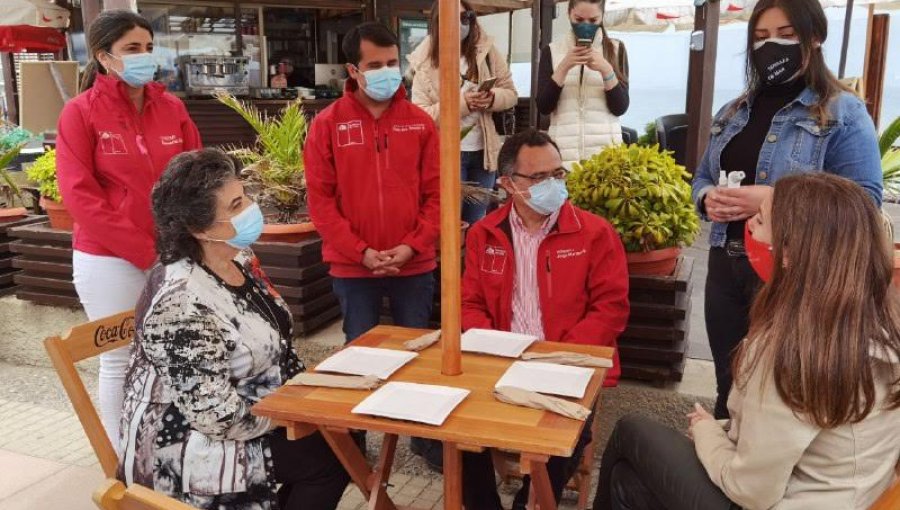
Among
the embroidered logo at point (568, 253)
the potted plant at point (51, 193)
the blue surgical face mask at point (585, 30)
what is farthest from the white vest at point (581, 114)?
the potted plant at point (51, 193)

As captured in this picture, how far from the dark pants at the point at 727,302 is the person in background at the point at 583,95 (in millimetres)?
1124

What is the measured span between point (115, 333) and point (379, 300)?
1.11 metres

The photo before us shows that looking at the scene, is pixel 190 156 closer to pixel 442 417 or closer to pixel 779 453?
pixel 442 417

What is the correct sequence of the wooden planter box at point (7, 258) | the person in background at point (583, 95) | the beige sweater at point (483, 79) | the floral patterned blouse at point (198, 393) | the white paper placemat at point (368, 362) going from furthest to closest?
the wooden planter box at point (7, 258) → the beige sweater at point (483, 79) → the person in background at point (583, 95) → the white paper placemat at point (368, 362) → the floral patterned blouse at point (198, 393)

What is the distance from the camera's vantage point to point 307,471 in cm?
228

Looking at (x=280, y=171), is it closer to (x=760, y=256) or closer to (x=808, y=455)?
(x=760, y=256)

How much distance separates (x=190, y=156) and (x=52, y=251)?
10.4ft

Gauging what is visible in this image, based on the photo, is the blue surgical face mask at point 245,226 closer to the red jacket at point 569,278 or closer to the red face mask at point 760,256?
the red jacket at point 569,278

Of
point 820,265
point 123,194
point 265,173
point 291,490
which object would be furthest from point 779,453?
point 265,173

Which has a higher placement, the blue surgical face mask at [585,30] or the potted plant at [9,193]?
the blue surgical face mask at [585,30]

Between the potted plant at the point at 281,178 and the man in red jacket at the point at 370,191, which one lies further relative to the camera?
the potted plant at the point at 281,178

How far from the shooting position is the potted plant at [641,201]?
326 cm

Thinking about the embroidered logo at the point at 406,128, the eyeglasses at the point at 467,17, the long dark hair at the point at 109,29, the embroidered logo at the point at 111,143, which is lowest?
the embroidered logo at the point at 111,143

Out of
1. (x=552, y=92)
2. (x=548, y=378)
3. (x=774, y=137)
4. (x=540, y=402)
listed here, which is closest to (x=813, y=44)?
(x=774, y=137)
